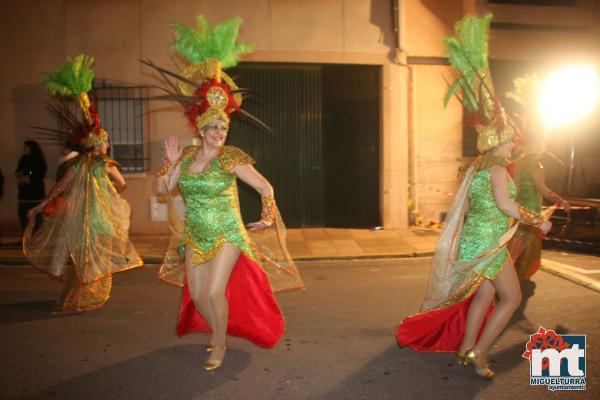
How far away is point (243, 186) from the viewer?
1227cm

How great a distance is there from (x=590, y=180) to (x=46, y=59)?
1287 cm

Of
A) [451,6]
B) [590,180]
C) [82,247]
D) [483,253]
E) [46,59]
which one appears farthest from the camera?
[590,180]

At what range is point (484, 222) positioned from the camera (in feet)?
13.5

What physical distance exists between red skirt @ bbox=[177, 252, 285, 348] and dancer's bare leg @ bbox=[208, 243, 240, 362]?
12.9 inches

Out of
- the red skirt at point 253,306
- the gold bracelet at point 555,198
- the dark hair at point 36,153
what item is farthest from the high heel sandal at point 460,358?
the dark hair at point 36,153

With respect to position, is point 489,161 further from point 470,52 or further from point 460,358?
point 460,358

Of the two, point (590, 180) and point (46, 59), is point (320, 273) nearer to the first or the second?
point (46, 59)

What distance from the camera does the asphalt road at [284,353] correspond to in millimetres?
3865

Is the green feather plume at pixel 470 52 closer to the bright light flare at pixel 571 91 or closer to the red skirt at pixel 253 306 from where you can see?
the red skirt at pixel 253 306

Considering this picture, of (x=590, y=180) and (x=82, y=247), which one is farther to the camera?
(x=590, y=180)

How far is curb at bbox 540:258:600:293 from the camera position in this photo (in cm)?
673

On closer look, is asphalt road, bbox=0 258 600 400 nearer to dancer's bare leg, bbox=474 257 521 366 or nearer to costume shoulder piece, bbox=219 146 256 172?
dancer's bare leg, bbox=474 257 521 366

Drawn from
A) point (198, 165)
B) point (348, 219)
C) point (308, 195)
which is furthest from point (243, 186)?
point (198, 165)

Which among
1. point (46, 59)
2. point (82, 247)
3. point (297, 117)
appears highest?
point (46, 59)
